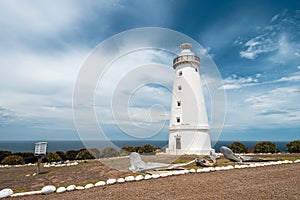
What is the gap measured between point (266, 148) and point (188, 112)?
990 centimetres

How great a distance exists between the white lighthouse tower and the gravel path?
11.2 m

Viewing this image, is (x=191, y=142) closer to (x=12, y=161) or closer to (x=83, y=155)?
(x=83, y=155)

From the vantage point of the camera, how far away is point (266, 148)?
21422 mm

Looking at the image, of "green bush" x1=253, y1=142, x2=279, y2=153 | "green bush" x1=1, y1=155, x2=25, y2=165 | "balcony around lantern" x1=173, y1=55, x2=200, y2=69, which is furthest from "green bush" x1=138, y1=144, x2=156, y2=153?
"green bush" x1=253, y1=142, x2=279, y2=153

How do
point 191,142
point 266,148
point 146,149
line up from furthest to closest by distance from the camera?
point 146,149 → point 266,148 → point 191,142

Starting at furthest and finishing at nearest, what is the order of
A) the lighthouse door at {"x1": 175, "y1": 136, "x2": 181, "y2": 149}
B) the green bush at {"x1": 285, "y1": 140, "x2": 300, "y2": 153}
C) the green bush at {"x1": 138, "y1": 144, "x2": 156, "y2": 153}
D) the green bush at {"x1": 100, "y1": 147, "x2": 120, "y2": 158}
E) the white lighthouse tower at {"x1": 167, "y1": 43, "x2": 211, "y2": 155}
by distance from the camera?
the green bush at {"x1": 138, "y1": 144, "x2": 156, "y2": 153}
the green bush at {"x1": 285, "y1": 140, "x2": 300, "y2": 153}
the lighthouse door at {"x1": 175, "y1": 136, "x2": 181, "y2": 149}
the white lighthouse tower at {"x1": 167, "y1": 43, "x2": 211, "y2": 155}
the green bush at {"x1": 100, "y1": 147, "x2": 120, "y2": 158}

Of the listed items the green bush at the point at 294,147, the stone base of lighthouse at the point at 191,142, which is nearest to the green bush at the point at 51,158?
the stone base of lighthouse at the point at 191,142

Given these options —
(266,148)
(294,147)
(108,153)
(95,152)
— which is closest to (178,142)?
(108,153)

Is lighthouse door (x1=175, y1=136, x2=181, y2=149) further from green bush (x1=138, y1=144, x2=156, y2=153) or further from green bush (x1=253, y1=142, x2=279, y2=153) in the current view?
green bush (x1=253, y1=142, x2=279, y2=153)

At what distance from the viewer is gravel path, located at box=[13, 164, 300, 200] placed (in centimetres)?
571

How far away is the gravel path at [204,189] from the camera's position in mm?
5715

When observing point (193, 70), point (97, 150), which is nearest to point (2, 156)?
point (97, 150)

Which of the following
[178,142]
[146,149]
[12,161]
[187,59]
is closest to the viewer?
[12,161]

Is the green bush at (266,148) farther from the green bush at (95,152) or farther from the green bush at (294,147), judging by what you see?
the green bush at (95,152)
